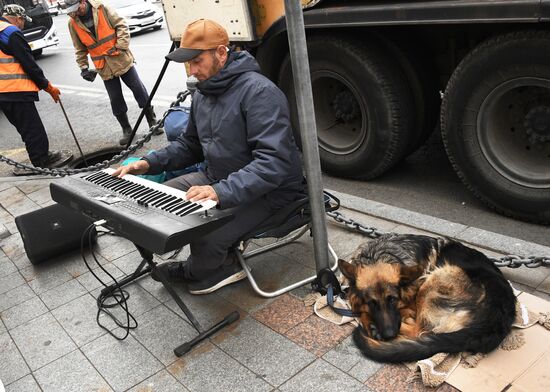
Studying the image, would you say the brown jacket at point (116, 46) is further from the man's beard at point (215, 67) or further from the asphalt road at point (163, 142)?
the man's beard at point (215, 67)

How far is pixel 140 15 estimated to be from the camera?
639 inches

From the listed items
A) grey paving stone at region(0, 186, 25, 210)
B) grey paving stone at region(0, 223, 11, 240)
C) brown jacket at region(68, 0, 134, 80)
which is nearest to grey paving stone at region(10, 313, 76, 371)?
grey paving stone at region(0, 223, 11, 240)

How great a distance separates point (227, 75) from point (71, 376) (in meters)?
1.73

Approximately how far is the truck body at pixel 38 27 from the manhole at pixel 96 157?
1124 cm

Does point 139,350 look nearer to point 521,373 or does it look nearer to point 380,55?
point 521,373

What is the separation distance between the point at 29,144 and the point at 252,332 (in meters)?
4.38

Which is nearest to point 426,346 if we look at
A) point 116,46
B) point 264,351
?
point 264,351

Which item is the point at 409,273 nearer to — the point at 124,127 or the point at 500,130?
the point at 500,130

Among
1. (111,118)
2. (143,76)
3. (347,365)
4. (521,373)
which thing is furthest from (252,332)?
(143,76)

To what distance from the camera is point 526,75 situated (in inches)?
128

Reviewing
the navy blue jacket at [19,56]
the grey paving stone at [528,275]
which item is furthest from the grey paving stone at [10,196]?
the grey paving stone at [528,275]

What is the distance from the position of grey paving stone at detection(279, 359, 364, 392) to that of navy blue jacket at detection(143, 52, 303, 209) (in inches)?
33.8

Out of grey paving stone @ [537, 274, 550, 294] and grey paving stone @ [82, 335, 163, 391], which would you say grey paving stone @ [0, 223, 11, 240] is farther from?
grey paving stone @ [537, 274, 550, 294]

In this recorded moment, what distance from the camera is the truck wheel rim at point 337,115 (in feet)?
14.9
